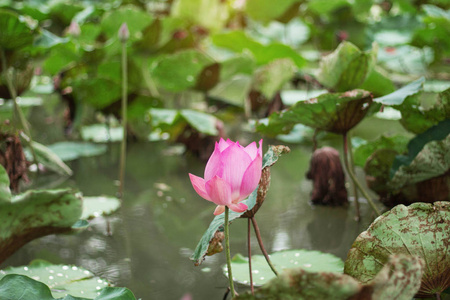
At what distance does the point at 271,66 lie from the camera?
2.22m

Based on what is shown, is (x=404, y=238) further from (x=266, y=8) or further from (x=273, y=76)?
(x=266, y=8)

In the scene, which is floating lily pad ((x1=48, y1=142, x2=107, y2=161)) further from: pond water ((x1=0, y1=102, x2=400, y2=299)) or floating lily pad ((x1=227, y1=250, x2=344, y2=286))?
floating lily pad ((x1=227, y1=250, x2=344, y2=286))

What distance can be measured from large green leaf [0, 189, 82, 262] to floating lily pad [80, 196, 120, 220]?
0.41 metres

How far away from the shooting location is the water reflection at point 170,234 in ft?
3.30

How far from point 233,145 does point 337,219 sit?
743mm

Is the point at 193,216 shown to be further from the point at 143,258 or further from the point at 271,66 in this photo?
the point at 271,66

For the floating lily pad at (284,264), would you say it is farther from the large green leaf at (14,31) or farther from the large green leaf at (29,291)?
the large green leaf at (14,31)

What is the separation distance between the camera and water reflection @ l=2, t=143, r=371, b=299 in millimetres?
1006

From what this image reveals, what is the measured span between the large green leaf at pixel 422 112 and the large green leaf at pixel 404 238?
0.38 m

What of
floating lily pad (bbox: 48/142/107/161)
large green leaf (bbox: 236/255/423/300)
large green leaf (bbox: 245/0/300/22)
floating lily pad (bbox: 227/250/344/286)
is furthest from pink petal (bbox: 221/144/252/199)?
large green leaf (bbox: 245/0/300/22)

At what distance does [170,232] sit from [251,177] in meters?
0.67

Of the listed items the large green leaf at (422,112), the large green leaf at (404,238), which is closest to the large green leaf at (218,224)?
the large green leaf at (404,238)

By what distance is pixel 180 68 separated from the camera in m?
2.14

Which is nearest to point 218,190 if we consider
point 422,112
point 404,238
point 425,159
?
point 404,238
